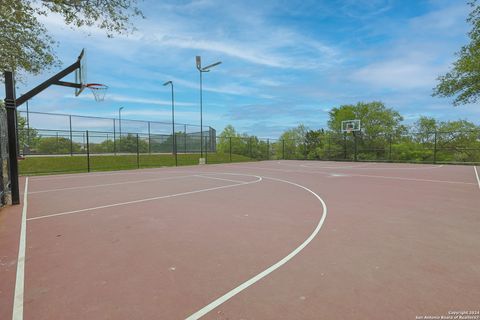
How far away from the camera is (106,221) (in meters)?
5.31

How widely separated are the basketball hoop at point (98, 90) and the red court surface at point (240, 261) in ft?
19.6

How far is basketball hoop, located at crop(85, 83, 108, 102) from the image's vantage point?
1086cm

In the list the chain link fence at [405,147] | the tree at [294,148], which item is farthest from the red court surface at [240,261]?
the tree at [294,148]

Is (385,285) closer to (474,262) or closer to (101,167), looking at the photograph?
(474,262)

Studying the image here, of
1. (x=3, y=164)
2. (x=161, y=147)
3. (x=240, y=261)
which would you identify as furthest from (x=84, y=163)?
(x=240, y=261)

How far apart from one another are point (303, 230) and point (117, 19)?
772cm

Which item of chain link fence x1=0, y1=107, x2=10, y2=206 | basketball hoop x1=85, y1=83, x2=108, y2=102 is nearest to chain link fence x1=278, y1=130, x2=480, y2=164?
basketball hoop x1=85, y1=83, x2=108, y2=102

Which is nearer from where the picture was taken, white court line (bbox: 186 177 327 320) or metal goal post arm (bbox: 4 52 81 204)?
white court line (bbox: 186 177 327 320)

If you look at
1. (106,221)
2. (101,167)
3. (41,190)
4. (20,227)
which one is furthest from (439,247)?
(101,167)

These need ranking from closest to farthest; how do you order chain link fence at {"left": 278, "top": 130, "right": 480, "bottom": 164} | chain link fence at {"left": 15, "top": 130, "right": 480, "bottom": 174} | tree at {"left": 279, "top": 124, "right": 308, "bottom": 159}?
1. chain link fence at {"left": 15, "top": 130, "right": 480, "bottom": 174}
2. chain link fence at {"left": 278, "top": 130, "right": 480, "bottom": 164}
3. tree at {"left": 279, "top": 124, "right": 308, "bottom": 159}

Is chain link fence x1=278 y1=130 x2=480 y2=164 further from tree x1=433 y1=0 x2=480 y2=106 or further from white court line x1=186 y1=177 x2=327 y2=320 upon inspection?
white court line x1=186 y1=177 x2=327 y2=320

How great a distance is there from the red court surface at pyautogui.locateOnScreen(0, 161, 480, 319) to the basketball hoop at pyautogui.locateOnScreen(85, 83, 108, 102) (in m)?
5.99

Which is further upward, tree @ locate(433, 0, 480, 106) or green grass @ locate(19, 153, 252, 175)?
tree @ locate(433, 0, 480, 106)

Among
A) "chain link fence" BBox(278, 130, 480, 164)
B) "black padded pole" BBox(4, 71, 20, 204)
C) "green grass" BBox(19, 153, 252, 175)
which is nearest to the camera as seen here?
"black padded pole" BBox(4, 71, 20, 204)
